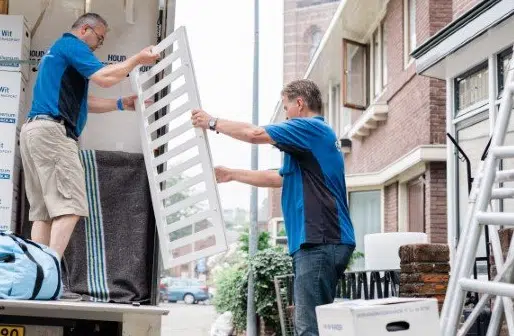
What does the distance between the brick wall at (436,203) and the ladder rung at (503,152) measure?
910 cm

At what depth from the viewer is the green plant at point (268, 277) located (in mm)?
14617

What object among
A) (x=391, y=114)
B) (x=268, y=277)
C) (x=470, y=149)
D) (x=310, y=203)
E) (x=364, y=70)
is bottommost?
(x=268, y=277)

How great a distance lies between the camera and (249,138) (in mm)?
4926

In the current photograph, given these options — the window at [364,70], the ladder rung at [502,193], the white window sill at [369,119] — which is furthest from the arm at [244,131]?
the window at [364,70]

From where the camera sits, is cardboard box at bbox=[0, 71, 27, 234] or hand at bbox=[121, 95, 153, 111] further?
hand at bbox=[121, 95, 153, 111]

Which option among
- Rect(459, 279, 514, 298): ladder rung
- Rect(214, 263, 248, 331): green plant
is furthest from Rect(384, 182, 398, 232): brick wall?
Rect(459, 279, 514, 298): ladder rung

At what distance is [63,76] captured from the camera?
4.85m

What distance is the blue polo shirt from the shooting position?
16.0 ft

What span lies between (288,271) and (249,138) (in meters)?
9.71

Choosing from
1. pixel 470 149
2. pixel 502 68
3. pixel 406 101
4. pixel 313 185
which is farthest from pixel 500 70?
pixel 406 101

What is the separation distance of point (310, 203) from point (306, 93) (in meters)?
0.69

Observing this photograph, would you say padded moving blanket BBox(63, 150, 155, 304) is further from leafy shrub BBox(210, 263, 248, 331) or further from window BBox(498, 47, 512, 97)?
leafy shrub BBox(210, 263, 248, 331)

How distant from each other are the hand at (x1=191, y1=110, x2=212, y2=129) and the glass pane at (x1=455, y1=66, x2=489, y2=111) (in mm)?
5356

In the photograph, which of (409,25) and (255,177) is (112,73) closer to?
(255,177)
